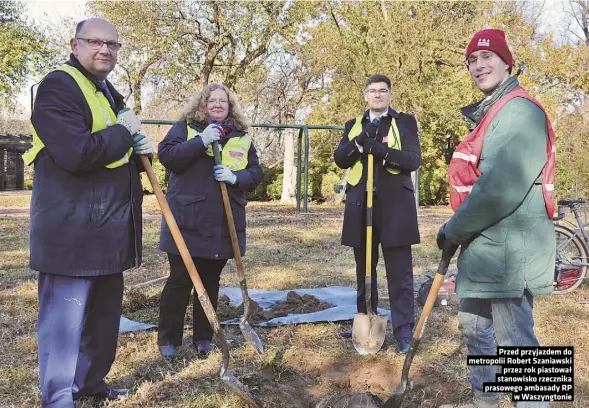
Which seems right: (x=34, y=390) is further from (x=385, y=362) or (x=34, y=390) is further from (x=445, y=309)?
(x=445, y=309)

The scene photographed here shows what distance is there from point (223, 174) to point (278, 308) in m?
1.78

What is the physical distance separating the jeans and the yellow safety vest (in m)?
1.83

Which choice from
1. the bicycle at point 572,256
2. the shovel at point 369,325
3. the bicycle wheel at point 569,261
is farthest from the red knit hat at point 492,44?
the bicycle wheel at point 569,261

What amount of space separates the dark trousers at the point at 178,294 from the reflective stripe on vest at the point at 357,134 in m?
1.06

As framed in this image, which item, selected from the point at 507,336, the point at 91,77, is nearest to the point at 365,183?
the point at 507,336

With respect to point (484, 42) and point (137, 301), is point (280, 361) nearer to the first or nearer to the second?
point (137, 301)

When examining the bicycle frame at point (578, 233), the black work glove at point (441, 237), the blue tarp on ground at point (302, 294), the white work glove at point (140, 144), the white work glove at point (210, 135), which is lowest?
the blue tarp on ground at point (302, 294)

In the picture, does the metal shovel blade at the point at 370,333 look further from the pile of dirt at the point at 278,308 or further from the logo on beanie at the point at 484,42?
the logo on beanie at the point at 484,42

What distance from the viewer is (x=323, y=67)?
56.4 feet

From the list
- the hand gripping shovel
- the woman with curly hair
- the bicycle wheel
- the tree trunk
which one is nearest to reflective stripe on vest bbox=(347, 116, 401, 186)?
the woman with curly hair

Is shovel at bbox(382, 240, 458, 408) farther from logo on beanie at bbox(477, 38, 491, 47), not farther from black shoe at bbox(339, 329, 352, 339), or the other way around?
black shoe at bbox(339, 329, 352, 339)

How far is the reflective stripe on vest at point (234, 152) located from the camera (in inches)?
138

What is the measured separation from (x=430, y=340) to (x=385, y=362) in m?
0.63

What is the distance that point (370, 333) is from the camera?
363 cm
